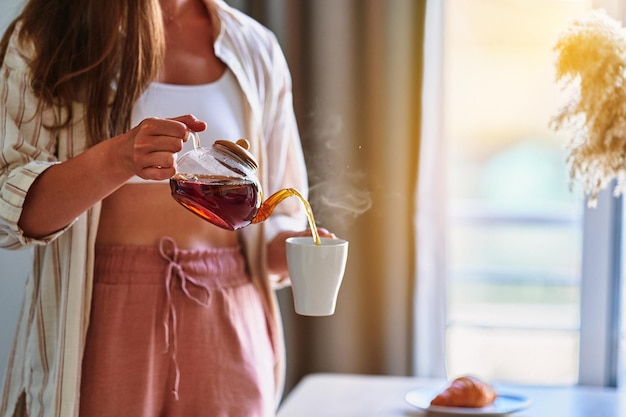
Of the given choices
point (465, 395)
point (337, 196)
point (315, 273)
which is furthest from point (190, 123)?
point (465, 395)

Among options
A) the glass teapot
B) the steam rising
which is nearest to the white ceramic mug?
the glass teapot

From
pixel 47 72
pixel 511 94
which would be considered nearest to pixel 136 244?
pixel 47 72

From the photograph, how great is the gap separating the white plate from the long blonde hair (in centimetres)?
73

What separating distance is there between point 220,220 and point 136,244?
0.24 meters

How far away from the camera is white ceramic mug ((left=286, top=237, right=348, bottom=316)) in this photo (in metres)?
0.93

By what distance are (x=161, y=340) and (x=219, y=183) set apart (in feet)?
1.02

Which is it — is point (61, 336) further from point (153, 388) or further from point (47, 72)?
point (47, 72)

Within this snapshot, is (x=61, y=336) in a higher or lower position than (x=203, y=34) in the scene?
lower

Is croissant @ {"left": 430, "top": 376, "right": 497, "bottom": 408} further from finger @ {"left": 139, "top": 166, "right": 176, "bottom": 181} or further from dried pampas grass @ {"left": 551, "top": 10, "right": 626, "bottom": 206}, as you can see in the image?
finger @ {"left": 139, "top": 166, "right": 176, "bottom": 181}

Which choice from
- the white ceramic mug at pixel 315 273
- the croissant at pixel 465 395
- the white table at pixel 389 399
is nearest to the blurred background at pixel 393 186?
the white table at pixel 389 399

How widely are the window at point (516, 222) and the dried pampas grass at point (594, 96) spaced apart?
1.59ft

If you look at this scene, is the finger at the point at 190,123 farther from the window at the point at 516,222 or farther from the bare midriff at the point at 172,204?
the window at the point at 516,222

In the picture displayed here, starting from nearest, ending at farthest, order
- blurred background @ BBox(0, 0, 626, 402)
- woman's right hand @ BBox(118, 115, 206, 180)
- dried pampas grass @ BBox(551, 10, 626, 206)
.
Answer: woman's right hand @ BBox(118, 115, 206, 180) < dried pampas grass @ BBox(551, 10, 626, 206) < blurred background @ BBox(0, 0, 626, 402)

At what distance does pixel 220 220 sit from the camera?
0.93 meters
